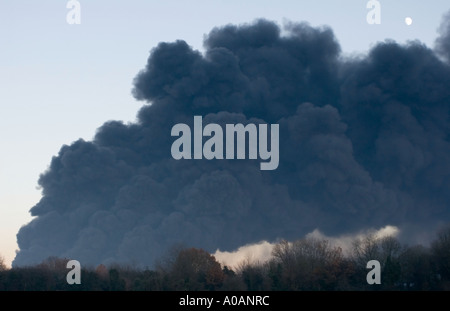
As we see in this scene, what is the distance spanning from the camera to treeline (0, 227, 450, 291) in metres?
74.2

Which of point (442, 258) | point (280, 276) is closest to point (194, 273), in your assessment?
point (280, 276)

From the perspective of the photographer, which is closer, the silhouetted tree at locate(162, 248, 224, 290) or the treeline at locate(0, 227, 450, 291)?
the treeline at locate(0, 227, 450, 291)

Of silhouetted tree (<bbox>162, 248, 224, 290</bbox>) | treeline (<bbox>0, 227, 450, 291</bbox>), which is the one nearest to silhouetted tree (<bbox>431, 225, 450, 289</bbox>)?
treeline (<bbox>0, 227, 450, 291</bbox>)

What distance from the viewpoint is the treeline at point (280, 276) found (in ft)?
244

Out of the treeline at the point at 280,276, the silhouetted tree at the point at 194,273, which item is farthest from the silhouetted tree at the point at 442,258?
the silhouetted tree at the point at 194,273

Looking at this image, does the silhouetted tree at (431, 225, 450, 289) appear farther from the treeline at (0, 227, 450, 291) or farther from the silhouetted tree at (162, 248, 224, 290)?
the silhouetted tree at (162, 248, 224, 290)

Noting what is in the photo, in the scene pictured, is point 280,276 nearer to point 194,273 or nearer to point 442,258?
point 194,273

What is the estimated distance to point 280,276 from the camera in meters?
77.2

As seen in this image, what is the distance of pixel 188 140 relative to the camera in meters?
133

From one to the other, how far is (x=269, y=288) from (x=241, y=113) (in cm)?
6049

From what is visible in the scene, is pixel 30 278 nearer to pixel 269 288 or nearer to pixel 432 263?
pixel 269 288

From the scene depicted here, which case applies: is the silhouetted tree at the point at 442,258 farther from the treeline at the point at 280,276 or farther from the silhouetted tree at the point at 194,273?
the silhouetted tree at the point at 194,273
